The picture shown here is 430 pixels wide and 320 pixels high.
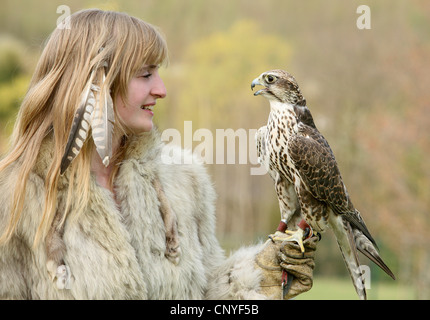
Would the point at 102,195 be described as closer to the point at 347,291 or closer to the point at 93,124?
the point at 93,124

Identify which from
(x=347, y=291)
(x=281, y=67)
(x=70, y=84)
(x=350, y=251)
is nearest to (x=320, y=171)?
(x=350, y=251)

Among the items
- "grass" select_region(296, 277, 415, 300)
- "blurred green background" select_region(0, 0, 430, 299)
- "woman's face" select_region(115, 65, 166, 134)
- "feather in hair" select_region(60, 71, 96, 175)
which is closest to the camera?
"feather in hair" select_region(60, 71, 96, 175)

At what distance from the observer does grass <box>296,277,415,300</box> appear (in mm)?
10195

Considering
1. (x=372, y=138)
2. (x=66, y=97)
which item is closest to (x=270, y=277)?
(x=66, y=97)

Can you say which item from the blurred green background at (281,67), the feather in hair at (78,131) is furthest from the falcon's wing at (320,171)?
the blurred green background at (281,67)

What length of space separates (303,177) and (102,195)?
2.52 ft

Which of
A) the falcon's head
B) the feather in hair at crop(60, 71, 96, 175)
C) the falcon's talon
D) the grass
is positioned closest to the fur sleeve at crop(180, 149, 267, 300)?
the falcon's talon

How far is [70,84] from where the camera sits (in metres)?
1.84

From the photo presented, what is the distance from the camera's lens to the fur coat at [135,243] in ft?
5.89

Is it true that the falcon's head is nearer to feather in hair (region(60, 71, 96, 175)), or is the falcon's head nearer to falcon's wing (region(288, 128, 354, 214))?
falcon's wing (region(288, 128, 354, 214))

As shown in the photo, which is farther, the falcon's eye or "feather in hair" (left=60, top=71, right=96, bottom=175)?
the falcon's eye

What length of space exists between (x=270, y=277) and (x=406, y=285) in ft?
37.8

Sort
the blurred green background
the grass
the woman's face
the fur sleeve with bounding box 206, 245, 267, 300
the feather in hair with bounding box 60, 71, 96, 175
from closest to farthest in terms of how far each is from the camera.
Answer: the feather in hair with bounding box 60, 71, 96, 175 → the woman's face → the fur sleeve with bounding box 206, 245, 267, 300 → the grass → the blurred green background

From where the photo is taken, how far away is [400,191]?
433 inches
